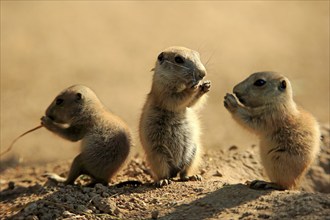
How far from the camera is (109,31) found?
53.0 ft

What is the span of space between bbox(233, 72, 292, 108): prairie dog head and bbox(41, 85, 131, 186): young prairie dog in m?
1.69

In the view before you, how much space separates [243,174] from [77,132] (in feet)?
8.24

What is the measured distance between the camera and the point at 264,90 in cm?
750

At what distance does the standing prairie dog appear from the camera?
7.20 m

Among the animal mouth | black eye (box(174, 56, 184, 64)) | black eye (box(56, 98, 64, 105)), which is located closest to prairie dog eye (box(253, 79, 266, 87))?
the animal mouth

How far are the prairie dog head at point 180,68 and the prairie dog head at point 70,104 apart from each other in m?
1.12

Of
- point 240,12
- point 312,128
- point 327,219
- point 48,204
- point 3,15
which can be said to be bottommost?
point 48,204

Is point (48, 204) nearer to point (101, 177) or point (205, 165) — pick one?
point (101, 177)

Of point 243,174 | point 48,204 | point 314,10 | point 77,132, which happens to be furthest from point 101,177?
point 314,10

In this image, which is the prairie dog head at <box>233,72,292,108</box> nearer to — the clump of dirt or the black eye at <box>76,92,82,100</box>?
the clump of dirt

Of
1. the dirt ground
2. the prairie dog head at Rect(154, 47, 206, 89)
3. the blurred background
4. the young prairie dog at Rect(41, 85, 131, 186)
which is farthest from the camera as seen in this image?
the blurred background

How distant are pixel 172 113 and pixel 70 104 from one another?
1.51 m

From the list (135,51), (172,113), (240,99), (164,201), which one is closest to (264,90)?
(240,99)

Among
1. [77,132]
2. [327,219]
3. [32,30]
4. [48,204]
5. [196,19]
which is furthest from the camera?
[196,19]
